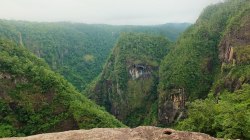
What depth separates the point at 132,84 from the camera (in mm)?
151125

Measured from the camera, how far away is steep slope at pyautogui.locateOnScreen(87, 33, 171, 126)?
486 feet

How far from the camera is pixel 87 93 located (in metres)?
167

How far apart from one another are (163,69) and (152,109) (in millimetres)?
14082

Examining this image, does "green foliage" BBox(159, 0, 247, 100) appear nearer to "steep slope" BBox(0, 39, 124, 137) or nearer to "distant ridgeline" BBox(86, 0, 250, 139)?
"distant ridgeline" BBox(86, 0, 250, 139)

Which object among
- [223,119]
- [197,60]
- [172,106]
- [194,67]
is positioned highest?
[223,119]

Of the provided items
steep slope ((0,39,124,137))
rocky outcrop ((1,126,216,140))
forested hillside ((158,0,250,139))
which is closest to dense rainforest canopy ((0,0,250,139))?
forested hillside ((158,0,250,139))

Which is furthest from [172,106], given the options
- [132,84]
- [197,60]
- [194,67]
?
[132,84]

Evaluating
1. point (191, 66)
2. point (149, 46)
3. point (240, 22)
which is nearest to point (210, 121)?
point (240, 22)

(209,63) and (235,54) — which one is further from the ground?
(235,54)

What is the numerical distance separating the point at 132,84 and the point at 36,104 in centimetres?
7364

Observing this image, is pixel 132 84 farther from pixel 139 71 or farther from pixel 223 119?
pixel 223 119

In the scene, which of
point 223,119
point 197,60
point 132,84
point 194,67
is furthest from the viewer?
point 132,84

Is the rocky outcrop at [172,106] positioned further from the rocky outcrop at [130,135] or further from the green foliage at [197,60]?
the rocky outcrop at [130,135]

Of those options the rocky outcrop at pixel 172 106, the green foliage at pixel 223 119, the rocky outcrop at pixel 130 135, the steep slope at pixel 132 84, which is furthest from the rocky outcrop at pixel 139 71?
the rocky outcrop at pixel 130 135
